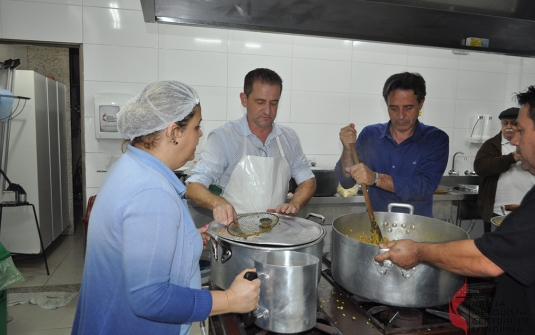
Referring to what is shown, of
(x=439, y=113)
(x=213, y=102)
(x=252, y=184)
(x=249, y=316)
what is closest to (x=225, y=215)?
(x=249, y=316)

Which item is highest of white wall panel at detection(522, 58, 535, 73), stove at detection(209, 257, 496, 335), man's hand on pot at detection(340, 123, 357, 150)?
white wall panel at detection(522, 58, 535, 73)

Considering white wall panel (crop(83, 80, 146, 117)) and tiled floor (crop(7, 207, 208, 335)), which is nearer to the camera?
tiled floor (crop(7, 207, 208, 335))

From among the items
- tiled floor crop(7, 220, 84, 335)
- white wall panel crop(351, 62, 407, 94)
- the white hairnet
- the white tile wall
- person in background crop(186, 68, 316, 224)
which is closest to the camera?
the white hairnet

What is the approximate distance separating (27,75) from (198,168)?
106 inches

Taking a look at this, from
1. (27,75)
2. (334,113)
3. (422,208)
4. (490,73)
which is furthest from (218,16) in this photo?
(490,73)

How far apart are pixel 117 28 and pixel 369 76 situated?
2525 millimetres

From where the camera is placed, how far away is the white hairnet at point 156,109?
106 cm

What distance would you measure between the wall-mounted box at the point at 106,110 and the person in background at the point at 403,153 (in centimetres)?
223

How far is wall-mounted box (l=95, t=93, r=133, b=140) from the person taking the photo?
3.40 m

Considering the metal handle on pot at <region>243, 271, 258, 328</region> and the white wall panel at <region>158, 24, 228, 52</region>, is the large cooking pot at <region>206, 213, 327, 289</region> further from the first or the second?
the white wall panel at <region>158, 24, 228, 52</region>

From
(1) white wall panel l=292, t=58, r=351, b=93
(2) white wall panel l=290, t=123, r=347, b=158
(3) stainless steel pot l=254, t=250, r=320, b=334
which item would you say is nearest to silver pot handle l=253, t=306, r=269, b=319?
(3) stainless steel pot l=254, t=250, r=320, b=334

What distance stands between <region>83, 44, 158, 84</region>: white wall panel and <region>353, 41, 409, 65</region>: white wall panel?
2032 mm

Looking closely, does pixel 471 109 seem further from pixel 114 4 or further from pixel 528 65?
pixel 114 4

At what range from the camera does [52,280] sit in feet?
11.2
